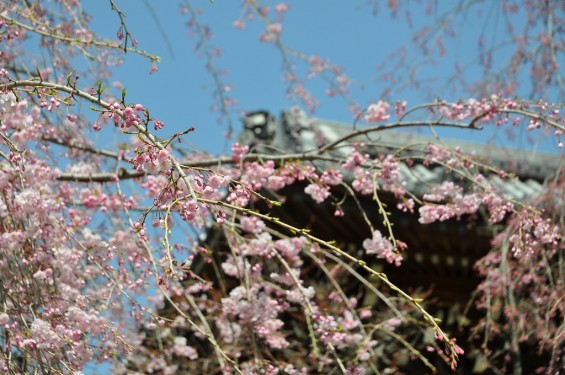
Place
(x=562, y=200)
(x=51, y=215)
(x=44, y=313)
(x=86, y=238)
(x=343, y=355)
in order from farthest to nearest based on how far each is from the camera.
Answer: (x=343, y=355), (x=562, y=200), (x=86, y=238), (x=51, y=215), (x=44, y=313)

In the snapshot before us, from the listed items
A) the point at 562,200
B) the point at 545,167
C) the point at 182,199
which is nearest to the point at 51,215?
the point at 182,199

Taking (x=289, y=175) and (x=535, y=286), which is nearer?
(x=289, y=175)

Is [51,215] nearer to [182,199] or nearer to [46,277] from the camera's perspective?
[46,277]

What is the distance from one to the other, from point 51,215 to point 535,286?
2.79 m

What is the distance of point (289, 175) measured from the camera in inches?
A: 178

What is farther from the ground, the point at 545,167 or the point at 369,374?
the point at 545,167

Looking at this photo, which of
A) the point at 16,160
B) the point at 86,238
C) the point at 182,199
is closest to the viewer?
the point at 182,199

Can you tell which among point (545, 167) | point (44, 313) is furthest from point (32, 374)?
point (545, 167)

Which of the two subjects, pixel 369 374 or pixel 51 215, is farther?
pixel 369 374

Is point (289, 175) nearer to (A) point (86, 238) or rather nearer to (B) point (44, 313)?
(A) point (86, 238)

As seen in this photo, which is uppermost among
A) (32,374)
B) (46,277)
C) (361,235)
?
(361,235)

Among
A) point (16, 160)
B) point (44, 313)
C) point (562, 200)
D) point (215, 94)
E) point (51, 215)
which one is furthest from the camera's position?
point (215, 94)

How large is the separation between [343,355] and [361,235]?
31.0 inches

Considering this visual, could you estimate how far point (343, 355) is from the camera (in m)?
6.24
